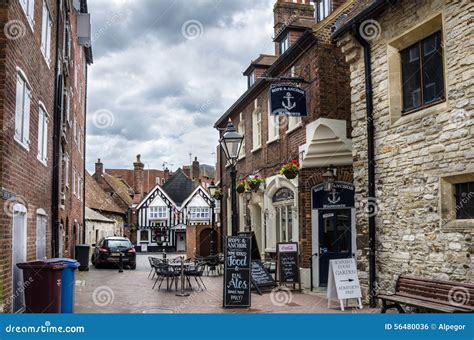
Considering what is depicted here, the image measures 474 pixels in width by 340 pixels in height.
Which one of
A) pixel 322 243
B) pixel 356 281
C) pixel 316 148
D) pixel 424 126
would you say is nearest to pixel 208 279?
pixel 322 243

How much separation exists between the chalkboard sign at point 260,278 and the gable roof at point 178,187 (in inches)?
1694

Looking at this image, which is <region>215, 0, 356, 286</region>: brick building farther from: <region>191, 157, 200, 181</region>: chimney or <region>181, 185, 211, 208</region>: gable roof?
<region>191, 157, 200, 181</region>: chimney

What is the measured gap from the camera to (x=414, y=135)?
9773mm

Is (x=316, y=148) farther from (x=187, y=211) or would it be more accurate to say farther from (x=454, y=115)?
(x=187, y=211)

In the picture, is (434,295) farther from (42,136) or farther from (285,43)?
(285,43)

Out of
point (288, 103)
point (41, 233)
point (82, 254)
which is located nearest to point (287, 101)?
point (288, 103)

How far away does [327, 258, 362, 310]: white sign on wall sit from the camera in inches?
418

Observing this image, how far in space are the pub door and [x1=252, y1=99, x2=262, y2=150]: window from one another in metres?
5.53

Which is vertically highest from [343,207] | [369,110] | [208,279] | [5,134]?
[369,110]

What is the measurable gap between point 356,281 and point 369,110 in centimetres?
344

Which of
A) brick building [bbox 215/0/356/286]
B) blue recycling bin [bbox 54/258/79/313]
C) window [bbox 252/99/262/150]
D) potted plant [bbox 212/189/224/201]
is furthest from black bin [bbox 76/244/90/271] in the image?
blue recycling bin [bbox 54/258/79/313]

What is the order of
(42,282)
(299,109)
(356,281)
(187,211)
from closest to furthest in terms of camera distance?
(42,282)
(356,281)
(299,109)
(187,211)

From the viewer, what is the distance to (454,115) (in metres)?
8.77

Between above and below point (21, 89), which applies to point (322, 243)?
below
